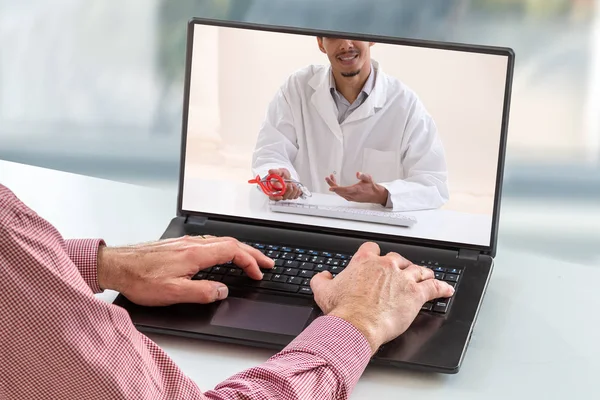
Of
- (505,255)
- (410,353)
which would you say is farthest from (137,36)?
(410,353)

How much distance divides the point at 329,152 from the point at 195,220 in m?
0.23

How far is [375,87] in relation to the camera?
52.9 inches

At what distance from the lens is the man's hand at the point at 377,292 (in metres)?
1.08

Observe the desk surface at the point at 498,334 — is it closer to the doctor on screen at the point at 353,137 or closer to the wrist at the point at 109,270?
the wrist at the point at 109,270

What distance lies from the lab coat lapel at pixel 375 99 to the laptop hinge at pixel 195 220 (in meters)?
0.27

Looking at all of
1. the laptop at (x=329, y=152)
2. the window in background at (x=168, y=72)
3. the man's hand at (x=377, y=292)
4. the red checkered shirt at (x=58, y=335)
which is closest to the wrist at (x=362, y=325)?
the man's hand at (x=377, y=292)

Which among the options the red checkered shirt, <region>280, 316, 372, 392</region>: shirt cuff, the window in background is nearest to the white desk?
<region>280, 316, 372, 392</region>: shirt cuff

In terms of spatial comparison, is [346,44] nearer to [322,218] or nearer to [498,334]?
[322,218]

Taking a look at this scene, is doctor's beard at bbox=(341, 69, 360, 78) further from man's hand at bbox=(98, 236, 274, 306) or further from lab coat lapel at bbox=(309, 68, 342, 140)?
man's hand at bbox=(98, 236, 274, 306)

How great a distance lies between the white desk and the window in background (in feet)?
5.55

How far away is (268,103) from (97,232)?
32cm

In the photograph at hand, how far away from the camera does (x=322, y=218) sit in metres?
1.38

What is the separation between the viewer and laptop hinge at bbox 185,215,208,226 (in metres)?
1.44

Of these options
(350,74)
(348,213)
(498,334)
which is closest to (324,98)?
(350,74)
